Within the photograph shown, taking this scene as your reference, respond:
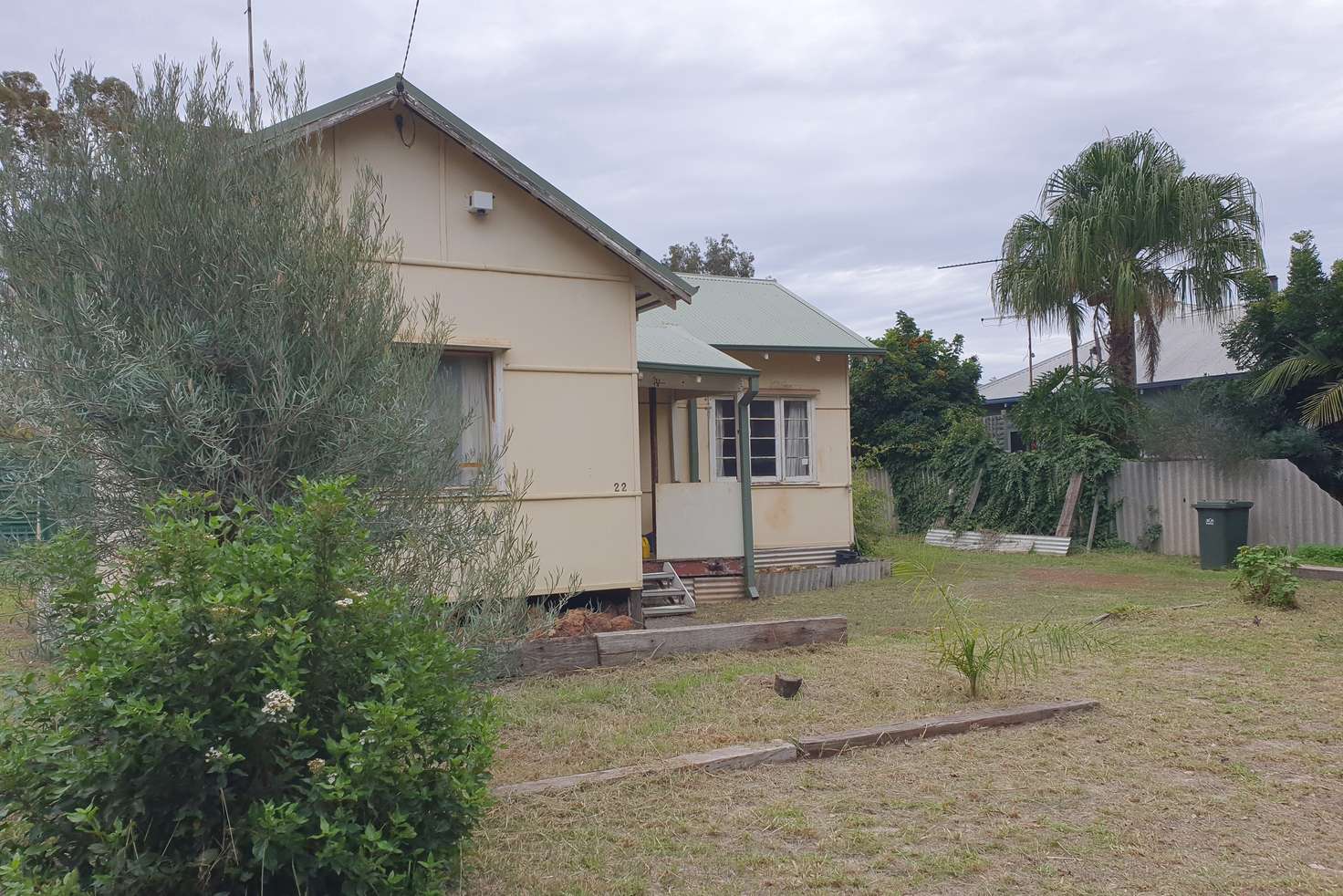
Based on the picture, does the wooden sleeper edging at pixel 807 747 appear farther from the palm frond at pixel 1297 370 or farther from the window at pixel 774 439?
the palm frond at pixel 1297 370

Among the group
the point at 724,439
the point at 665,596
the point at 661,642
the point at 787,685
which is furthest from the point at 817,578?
the point at 787,685

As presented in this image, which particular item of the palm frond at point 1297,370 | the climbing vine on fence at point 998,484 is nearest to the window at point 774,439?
the climbing vine on fence at point 998,484

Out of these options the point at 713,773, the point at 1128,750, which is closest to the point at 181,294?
the point at 713,773

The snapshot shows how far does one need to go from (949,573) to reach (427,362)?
1162 cm

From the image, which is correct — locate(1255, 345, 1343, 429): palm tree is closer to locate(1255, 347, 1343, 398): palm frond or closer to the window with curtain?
locate(1255, 347, 1343, 398): palm frond

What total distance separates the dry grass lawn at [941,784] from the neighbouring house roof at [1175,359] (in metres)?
12.0

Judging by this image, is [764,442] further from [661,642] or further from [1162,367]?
[1162,367]

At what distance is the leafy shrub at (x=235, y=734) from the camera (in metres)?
3.32

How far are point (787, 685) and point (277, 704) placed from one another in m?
4.41

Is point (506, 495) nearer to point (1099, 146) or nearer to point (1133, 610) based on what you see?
point (1133, 610)

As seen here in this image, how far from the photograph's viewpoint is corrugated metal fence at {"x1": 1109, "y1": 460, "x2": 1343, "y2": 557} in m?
16.0

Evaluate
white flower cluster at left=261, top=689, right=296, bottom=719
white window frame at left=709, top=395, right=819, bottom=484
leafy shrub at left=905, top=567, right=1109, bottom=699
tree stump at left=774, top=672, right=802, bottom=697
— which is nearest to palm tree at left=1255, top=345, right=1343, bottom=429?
white window frame at left=709, top=395, right=819, bottom=484

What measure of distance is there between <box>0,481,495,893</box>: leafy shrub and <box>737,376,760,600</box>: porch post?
9210 millimetres

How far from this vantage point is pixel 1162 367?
25.1 metres
